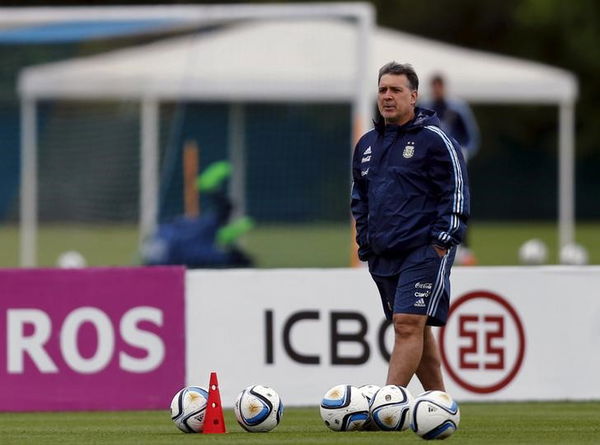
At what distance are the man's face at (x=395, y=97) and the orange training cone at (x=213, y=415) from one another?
1.71 metres

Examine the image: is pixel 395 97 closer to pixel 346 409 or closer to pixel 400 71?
pixel 400 71

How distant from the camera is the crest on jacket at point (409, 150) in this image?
31.4ft

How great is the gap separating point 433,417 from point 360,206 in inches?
53.3

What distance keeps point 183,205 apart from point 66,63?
3.07 m

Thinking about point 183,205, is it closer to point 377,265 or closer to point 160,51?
point 160,51

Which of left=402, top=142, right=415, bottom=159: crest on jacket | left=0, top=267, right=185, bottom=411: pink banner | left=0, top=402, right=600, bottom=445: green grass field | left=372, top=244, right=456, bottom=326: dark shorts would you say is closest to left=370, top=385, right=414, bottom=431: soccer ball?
left=0, top=402, right=600, bottom=445: green grass field

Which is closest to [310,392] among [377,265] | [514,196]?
[377,265]

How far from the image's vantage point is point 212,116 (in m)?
30.7

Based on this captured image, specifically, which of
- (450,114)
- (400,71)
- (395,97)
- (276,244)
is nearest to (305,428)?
(395,97)

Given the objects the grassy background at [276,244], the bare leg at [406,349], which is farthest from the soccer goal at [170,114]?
the bare leg at [406,349]

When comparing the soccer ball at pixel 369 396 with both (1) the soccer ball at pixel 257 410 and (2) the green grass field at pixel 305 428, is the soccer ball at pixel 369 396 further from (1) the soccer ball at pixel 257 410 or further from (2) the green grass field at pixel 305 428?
(1) the soccer ball at pixel 257 410

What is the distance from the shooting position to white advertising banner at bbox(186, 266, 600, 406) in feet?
39.9

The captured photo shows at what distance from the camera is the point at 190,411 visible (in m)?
9.78

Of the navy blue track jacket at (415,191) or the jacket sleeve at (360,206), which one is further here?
the jacket sleeve at (360,206)
